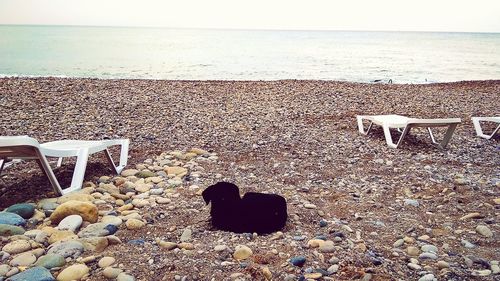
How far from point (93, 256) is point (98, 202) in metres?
1.38

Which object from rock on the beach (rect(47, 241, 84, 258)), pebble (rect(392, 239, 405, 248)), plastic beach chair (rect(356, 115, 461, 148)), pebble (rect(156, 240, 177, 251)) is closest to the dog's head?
pebble (rect(156, 240, 177, 251))

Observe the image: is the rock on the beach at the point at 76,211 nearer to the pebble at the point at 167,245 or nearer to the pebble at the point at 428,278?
the pebble at the point at 167,245

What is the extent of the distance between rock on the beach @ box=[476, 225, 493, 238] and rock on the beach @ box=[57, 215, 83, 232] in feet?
13.1

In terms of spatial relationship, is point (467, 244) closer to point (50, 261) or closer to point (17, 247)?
point (50, 261)

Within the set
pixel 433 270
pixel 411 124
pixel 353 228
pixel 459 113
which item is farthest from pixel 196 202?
pixel 459 113

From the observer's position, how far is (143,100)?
1145 centimetres

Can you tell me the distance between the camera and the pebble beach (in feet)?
10.3

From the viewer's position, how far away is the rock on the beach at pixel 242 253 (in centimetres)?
325

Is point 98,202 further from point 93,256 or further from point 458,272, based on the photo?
point 458,272

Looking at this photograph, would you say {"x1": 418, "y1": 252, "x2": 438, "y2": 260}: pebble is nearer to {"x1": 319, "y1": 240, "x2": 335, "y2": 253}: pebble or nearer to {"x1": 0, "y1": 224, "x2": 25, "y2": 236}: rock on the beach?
{"x1": 319, "y1": 240, "x2": 335, "y2": 253}: pebble

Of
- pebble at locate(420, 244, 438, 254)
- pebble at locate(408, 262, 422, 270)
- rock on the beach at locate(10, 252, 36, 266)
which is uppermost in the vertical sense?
rock on the beach at locate(10, 252, 36, 266)

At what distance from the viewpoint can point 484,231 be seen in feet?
12.4

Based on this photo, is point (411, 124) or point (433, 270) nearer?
point (433, 270)

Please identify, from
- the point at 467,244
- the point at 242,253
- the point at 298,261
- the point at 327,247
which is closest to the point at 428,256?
the point at 467,244
